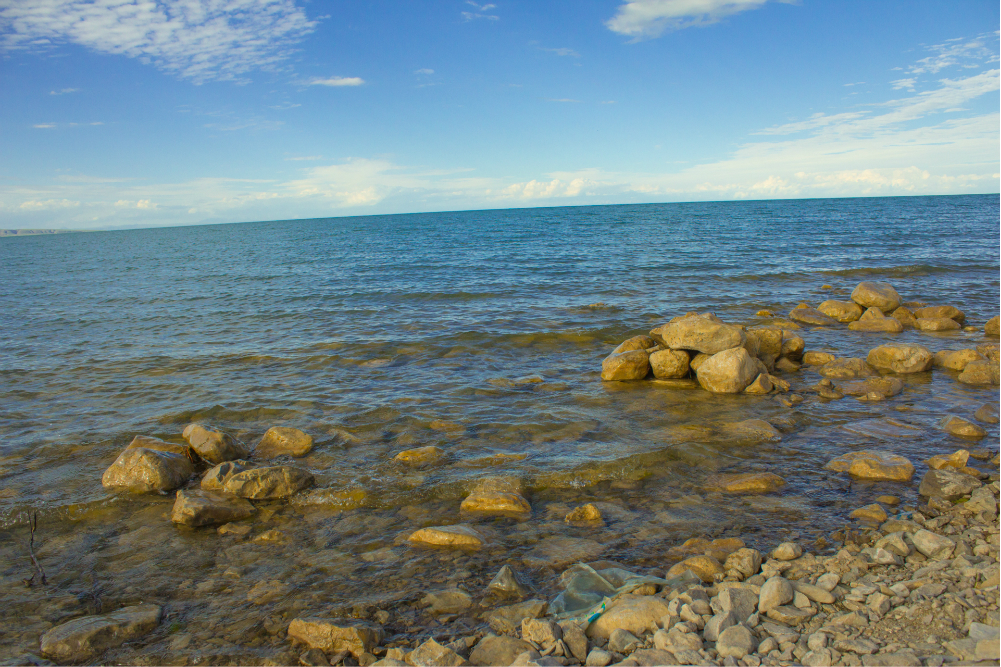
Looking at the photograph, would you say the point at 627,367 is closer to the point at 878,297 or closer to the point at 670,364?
the point at 670,364

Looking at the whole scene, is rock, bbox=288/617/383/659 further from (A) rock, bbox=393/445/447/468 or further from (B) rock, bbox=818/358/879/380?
(B) rock, bbox=818/358/879/380

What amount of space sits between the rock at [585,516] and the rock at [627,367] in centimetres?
501

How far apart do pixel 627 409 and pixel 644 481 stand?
2652 mm

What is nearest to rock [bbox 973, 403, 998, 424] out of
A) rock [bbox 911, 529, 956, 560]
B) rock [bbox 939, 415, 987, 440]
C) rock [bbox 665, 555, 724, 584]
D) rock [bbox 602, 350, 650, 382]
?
rock [bbox 939, 415, 987, 440]

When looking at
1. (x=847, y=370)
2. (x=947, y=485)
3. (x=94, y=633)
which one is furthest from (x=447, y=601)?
(x=847, y=370)

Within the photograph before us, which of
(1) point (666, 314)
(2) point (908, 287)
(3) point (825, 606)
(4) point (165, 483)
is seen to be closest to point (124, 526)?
(4) point (165, 483)

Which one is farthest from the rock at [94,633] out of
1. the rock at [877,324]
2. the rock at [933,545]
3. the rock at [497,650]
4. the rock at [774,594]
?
the rock at [877,324]

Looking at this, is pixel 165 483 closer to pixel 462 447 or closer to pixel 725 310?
pixel 462 447

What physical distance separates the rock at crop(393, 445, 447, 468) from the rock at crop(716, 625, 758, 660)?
14.8ft

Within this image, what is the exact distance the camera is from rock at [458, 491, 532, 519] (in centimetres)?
609

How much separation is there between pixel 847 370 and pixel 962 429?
117 inches

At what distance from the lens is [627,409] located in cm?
927

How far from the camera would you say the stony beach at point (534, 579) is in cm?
367

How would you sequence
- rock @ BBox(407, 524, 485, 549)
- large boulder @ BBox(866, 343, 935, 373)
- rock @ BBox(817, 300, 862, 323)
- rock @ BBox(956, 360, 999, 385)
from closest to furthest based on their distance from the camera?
rock @ BBox(407, 524, 485, 549) → rock @ BBox(956, 360, 999, 385) → large boulder @ BBox(866, 343, 935, 373) → rock @ BBox(817, 300, 862, 323)
